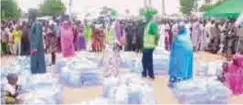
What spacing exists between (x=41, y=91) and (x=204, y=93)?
2564mm

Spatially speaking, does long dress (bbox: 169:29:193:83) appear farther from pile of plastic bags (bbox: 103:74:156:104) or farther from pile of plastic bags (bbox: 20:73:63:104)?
pile of plastic bags (bbox: 20:73:63:104)

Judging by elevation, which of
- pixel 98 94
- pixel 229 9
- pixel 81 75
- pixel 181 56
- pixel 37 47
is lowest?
pixel 98 94

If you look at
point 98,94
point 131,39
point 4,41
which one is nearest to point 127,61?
point 98,94

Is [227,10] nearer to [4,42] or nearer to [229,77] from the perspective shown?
[4,42]

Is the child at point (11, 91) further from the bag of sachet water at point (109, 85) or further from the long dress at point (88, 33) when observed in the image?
the long dress at point (88, 33)

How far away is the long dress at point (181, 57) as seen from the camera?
10.7m

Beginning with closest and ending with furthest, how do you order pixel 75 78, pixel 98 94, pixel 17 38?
pixel 98 94, pixel 75 78, pixel 17 38

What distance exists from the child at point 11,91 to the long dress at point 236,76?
3948 millimetres

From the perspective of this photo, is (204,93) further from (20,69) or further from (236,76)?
(20,69)

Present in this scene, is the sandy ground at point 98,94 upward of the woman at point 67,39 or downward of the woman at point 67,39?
downward

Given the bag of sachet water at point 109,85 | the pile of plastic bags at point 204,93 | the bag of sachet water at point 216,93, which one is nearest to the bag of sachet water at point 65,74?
the bag of sachet water at point 109,85

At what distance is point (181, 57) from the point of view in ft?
35.4

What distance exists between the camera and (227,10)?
20578mm

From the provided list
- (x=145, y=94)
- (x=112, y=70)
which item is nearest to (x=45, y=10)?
(x=112, y=70)
